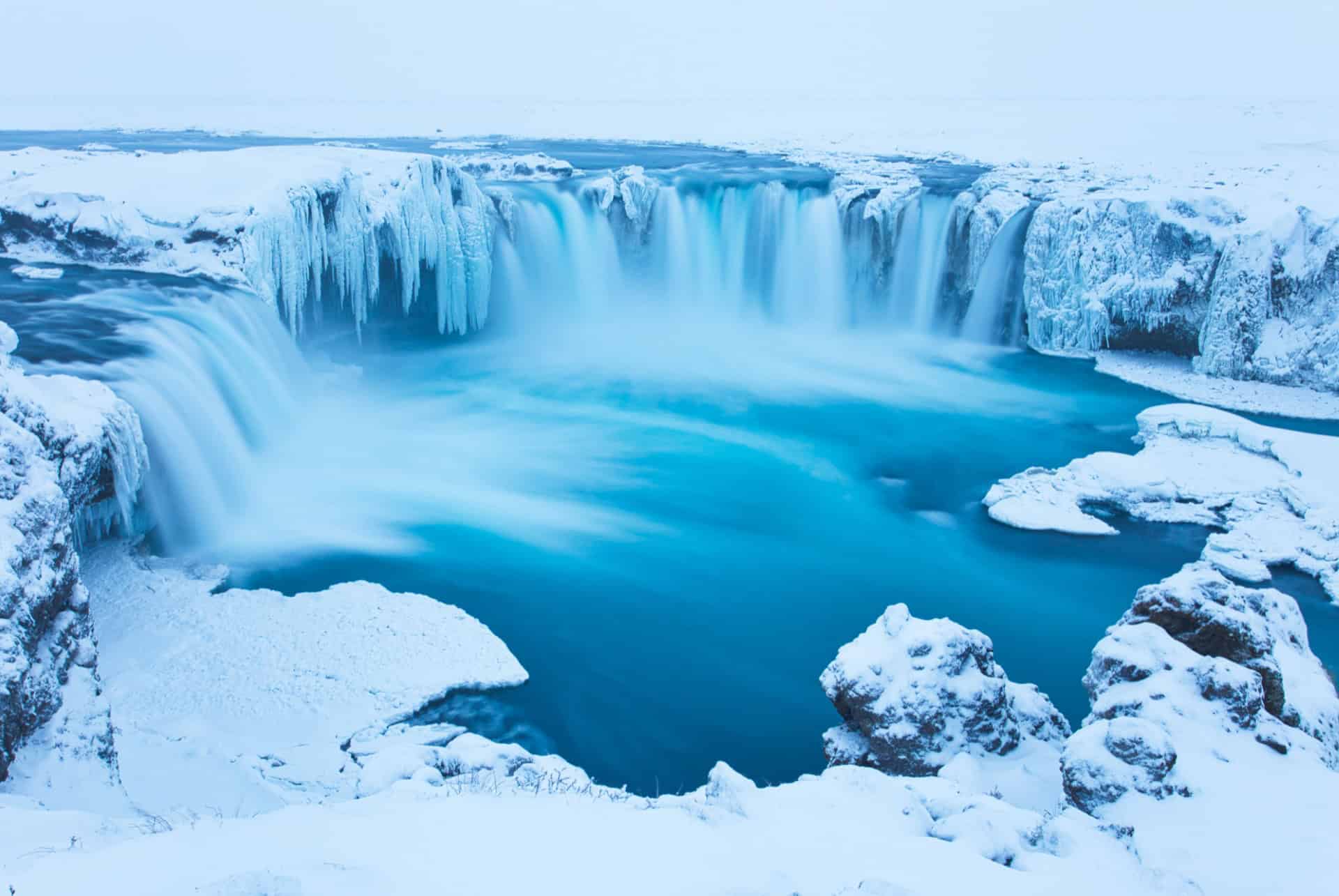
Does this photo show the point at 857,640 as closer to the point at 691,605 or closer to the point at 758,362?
the point at 691,605

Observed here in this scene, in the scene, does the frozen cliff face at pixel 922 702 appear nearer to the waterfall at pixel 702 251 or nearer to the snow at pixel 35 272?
the snow at pixel 35 272

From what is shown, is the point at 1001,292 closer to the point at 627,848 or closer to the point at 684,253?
the point at 684,253

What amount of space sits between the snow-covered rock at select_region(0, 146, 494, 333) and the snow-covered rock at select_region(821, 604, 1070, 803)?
37.1 feet

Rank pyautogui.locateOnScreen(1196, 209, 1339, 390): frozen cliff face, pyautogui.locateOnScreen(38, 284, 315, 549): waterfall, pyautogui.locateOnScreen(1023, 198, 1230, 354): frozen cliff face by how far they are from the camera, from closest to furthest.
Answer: pyautogui.locateOnScreen(38, 284, 315, 549): waterfall < pyautogui.locateOnScreen(1196, 209, 1339, 390): frozen cliff face < pyautogui.locateOnScreen(1023, 198, 1230, 354): frozen cliff face

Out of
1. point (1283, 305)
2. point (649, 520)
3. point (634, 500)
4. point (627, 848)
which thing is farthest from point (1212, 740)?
point (1283, 305)

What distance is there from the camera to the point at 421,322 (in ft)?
63.4

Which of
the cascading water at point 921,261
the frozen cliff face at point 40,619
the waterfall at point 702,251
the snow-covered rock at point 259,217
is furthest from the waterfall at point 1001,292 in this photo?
the frozen cliff face at point 40,619

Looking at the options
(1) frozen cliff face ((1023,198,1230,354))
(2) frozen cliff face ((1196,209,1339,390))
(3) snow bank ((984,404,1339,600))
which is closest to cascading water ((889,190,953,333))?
(1) frozen cliff face ((1023,198,1230,354))

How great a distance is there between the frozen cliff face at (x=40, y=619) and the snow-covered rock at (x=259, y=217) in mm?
6882

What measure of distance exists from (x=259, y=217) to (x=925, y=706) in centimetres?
1234

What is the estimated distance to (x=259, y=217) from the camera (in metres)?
14.1

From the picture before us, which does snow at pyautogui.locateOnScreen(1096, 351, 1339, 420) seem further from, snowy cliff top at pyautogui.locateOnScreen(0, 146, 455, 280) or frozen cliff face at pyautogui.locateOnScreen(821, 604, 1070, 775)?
snowy cliff top at pyautogui.locateOnScreen(0, 146, 455, 280)

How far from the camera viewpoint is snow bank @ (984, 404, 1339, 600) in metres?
10.9

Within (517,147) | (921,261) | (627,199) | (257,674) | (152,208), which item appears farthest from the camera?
(517,147)
